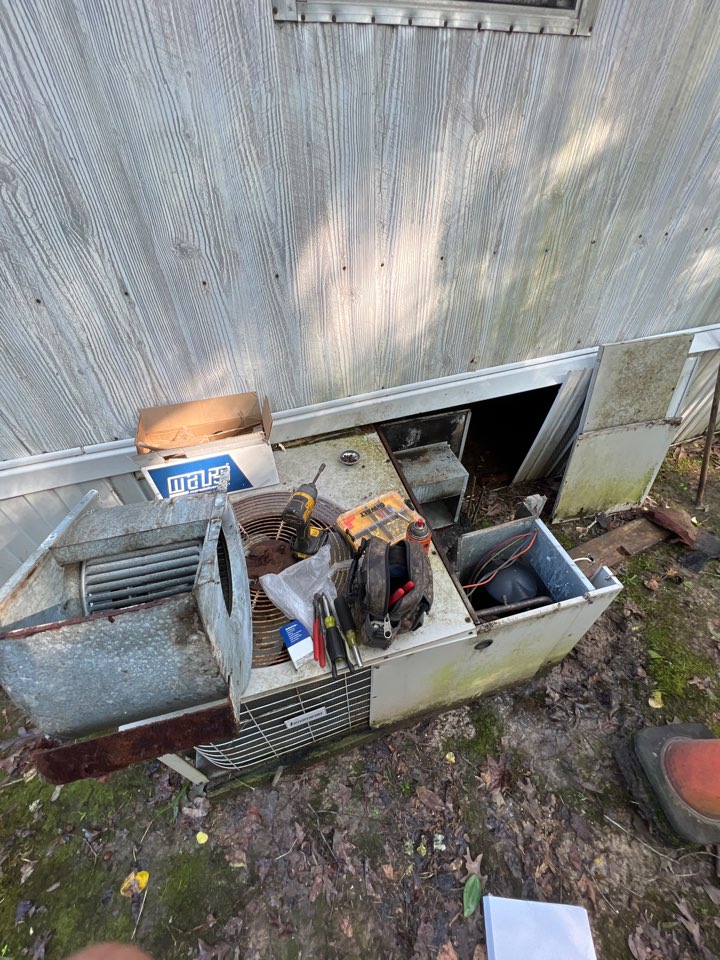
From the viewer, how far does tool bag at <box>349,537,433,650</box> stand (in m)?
1.50

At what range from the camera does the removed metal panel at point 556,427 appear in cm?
308

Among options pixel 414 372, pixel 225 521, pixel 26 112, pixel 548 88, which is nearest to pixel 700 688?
pixel 414 372

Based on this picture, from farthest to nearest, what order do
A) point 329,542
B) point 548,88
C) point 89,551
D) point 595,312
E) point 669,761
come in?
point 595,312, point 669,761, point 329,542, point 548,88, point 89,551

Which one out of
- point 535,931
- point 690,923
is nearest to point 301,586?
point 535,931

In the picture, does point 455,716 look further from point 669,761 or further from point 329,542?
point 329,542

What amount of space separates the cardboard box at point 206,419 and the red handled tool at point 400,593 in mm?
1026

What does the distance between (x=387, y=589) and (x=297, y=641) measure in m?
0.47

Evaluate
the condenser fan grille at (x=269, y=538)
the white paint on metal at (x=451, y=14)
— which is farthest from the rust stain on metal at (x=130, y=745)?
the white paint on metal at (x=451, y=14)

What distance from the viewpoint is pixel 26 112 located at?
4.47 feet

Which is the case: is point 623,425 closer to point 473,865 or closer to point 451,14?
point 451,14

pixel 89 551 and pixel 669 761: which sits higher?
pixel 89 551

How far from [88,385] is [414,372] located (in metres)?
1.79

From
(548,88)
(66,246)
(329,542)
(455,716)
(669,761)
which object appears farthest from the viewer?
(455,716)

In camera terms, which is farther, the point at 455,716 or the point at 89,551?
the point at 455,716
